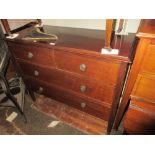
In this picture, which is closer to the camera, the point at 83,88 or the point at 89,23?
the point at 83,88

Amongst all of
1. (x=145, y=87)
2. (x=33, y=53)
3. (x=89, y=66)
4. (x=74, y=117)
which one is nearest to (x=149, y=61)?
(x=145, y=87)

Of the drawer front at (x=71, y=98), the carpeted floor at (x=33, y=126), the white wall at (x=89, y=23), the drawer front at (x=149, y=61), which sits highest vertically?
the white wall at (x=89, y=23)

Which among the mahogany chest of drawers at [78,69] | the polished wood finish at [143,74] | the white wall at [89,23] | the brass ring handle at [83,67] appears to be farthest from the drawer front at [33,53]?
the polished wood finish at [143,74]

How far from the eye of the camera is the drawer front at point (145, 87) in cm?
83

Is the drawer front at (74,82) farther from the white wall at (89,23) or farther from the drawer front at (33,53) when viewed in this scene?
the white wall at (89,23)

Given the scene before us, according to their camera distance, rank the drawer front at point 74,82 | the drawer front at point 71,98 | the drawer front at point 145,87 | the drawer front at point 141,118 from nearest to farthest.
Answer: the drawer front at point 145,87, the drawer front at point 141,118, the drawer front at point 74,82, the drawer front at point 71,98

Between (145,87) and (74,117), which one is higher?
(145,87)

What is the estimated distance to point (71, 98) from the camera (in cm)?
141

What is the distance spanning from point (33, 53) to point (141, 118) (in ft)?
3.71

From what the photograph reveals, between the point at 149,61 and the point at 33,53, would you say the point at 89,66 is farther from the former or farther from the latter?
the point at 33,53

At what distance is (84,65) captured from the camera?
1.01 meters
